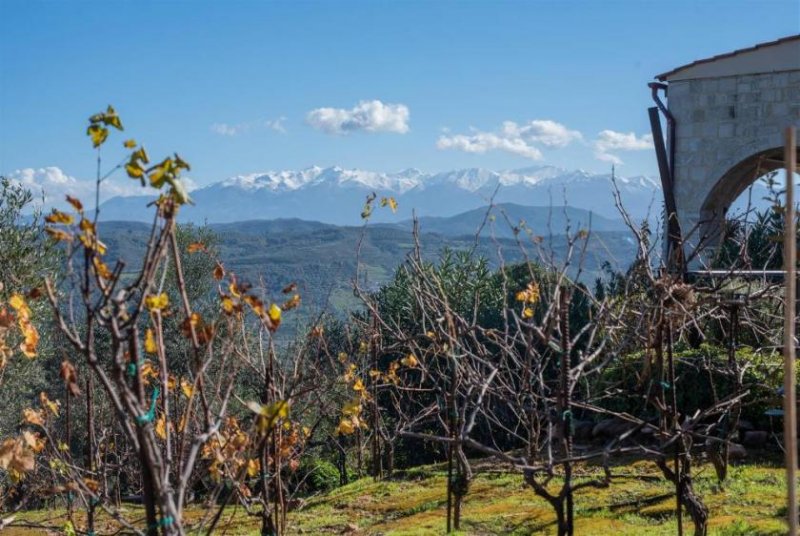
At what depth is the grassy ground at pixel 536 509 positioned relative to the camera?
19.7ft

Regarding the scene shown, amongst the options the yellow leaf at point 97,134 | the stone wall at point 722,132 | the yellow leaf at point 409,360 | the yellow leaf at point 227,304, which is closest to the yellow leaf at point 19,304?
the yellow leaf at point 227,304

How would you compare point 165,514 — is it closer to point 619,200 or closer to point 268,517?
point 268,517

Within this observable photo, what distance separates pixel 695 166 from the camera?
→ 12188 millimetres

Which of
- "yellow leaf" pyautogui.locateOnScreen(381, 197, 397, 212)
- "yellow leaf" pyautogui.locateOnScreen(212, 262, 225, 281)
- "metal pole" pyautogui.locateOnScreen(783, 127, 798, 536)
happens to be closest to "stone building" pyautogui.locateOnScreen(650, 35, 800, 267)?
"yellow leaf" pyautogui.locateOnScreen(381, 197, 397, 212)

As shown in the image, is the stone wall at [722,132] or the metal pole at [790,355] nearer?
the metal pole at [790,355]

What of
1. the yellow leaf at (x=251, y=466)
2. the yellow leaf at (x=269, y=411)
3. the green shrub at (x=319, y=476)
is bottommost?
the green shrub at (x=319, y=476)

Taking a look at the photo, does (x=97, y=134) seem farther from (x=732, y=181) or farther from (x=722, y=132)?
(x=732, y=181)

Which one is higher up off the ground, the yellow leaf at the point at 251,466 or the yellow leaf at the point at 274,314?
the yellow leaf at the point at 274,314

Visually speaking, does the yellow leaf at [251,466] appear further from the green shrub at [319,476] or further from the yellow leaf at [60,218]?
the green shrub at [319,476]

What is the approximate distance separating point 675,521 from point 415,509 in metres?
2.54

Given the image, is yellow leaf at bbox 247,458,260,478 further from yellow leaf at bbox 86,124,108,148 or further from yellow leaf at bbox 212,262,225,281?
yellow leaf at bbox 86,124,108,148

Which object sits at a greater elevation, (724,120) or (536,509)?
(724,120)

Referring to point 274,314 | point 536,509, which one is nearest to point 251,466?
point 274,314

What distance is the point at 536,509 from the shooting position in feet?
22.7
